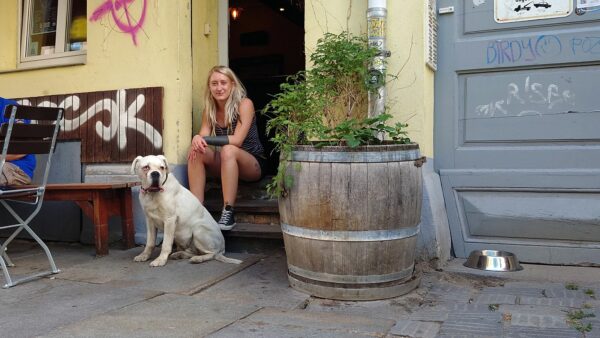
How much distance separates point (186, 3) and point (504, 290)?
3.74 meters

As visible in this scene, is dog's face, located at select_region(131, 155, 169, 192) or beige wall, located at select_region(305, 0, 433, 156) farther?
beige wall, located at select_region(305, 0, 433, 156)

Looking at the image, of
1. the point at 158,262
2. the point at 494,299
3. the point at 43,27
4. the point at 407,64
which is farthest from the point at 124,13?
the point at 494,299

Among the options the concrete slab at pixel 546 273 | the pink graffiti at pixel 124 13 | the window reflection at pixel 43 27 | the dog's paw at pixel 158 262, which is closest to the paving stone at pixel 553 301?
the concrete slab at pixel 546 273

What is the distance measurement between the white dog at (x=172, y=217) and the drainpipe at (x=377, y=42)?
1560 millimetres

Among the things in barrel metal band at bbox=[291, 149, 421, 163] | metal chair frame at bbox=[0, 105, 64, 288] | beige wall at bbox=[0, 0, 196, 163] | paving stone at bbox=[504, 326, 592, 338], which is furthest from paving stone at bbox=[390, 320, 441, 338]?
beige wall at bbox=[0, 0, 196, 163]

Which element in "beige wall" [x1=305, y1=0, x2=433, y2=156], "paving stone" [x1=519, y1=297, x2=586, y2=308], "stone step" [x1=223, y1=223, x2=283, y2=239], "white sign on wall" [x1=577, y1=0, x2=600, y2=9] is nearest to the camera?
"paving stone" [x1=519, y1=297, x2=586, y2=308]

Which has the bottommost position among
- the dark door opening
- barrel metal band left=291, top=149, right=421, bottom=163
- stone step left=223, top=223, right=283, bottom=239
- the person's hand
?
stone step left=223, top=223, right=283, bottom=239

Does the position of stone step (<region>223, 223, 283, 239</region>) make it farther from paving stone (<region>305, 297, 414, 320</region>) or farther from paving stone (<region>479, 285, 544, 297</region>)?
paving stone (<region>479, 285, 544, 297</region>)

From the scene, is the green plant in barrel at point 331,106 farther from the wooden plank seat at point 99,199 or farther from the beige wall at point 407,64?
the wooden plank seat at point 99,199

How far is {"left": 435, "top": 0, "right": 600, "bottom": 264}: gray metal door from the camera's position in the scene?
3.97 metres

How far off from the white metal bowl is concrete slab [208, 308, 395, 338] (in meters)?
1.40

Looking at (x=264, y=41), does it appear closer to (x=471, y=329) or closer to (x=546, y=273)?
(x=546, y=273)

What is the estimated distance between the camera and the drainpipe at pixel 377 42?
4004mm

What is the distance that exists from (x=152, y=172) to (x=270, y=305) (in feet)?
4.62
